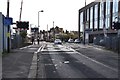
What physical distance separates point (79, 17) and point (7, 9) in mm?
97706

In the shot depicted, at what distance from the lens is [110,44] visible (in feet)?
156

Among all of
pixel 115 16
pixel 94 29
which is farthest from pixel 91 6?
pixel 115 16

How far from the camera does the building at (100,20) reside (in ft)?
223

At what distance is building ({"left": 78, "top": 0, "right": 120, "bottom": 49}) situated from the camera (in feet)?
223

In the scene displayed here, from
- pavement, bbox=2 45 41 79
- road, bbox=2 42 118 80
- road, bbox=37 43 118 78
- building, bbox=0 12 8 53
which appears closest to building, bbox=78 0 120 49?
building, bbox=0 12 8 53

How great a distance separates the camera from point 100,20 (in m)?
90.5

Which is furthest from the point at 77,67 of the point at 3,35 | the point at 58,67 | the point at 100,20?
the point at 100,20

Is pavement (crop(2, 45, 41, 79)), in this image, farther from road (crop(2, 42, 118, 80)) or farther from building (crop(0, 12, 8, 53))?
building (crop(0, 12, 8, 53))

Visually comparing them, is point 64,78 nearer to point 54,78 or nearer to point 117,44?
point 54,78

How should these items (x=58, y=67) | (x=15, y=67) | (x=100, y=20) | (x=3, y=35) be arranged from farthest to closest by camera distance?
(x=100, y=20) < (x=3, y=35) < (x=58, y=67) < (x=15, y=67)

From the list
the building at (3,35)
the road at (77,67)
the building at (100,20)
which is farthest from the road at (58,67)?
the building at (100,20)

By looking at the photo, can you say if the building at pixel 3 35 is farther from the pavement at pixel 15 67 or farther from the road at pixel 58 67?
the pavement at pixel 15 67

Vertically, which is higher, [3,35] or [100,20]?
[100,20]

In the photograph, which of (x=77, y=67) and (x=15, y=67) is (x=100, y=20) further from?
(x=15, y=67)
